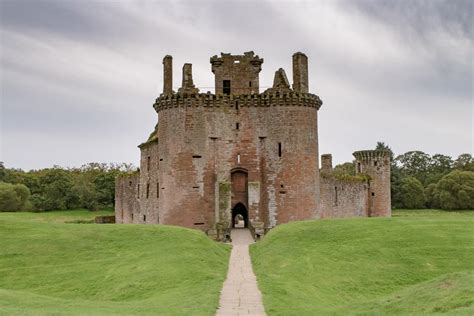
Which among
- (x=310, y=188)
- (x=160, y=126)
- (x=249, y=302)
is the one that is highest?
(x=160, y=126)

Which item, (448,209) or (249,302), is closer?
(249,302)

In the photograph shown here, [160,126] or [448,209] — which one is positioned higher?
[160,126]

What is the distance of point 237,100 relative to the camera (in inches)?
1644

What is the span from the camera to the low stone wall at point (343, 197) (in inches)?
1881

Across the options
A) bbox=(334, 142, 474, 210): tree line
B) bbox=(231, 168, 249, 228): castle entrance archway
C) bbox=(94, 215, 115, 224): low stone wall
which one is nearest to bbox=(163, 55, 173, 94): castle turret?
bbox=(231, 168, 249, 228): castle entrance archway

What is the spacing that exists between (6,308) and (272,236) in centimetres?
1729

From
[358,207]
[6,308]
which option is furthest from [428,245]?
[358,207]

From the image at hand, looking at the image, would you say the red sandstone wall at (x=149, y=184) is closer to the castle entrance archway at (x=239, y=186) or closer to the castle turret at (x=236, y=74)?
the castle entrance archway at (x=239, y=186)

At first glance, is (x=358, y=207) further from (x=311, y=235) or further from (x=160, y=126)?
(x=311, y=235)

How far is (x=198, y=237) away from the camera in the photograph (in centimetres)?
2900

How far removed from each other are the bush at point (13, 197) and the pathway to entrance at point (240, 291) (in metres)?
58.1

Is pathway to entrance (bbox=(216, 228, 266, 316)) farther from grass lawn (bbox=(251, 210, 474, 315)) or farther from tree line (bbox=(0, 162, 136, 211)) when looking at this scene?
tree line (bbox=(0, 162, 136, 211))

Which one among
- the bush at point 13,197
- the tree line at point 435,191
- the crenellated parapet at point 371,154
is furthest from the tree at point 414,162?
the bush at point 13,197

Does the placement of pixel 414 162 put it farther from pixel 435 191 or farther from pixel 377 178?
pixel 377 178
